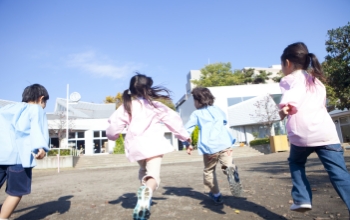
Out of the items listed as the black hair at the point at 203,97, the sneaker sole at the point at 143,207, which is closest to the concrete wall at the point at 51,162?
the black hair at the point at 203,97

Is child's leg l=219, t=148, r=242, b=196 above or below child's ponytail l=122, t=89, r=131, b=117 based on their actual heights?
below

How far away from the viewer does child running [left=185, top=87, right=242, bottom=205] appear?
12.0ft

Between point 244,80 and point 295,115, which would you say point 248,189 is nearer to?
point 295,115

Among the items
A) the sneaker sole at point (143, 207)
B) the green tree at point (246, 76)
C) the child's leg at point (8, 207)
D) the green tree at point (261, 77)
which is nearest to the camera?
the sneaker sole at point (143, 207)

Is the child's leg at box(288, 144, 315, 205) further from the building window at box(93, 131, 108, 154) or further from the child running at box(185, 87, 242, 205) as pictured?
the building window at box(93, 131, 108, 154)

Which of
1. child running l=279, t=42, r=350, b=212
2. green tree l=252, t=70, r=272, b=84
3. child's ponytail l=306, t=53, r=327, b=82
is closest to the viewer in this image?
child running l=279, t=42, r=350, b=212

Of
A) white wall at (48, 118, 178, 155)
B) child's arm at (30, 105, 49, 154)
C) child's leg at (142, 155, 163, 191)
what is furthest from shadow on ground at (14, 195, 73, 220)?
white wall at (48, 118, 178, 155)

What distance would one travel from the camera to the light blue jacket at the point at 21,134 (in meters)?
2.76

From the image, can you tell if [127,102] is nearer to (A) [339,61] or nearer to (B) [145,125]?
(B) [145,125]

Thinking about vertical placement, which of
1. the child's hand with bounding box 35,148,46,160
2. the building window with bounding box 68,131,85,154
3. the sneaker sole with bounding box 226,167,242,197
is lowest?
the sneaker sole with bounding box 226,167,242,197

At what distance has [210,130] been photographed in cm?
380

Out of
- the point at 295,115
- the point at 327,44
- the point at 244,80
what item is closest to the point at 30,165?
the point at 295,115

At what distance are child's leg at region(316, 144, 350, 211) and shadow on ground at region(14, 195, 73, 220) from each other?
3.33 metres

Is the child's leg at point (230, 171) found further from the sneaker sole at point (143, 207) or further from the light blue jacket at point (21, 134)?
the light blue jacket at point (21, 134)
